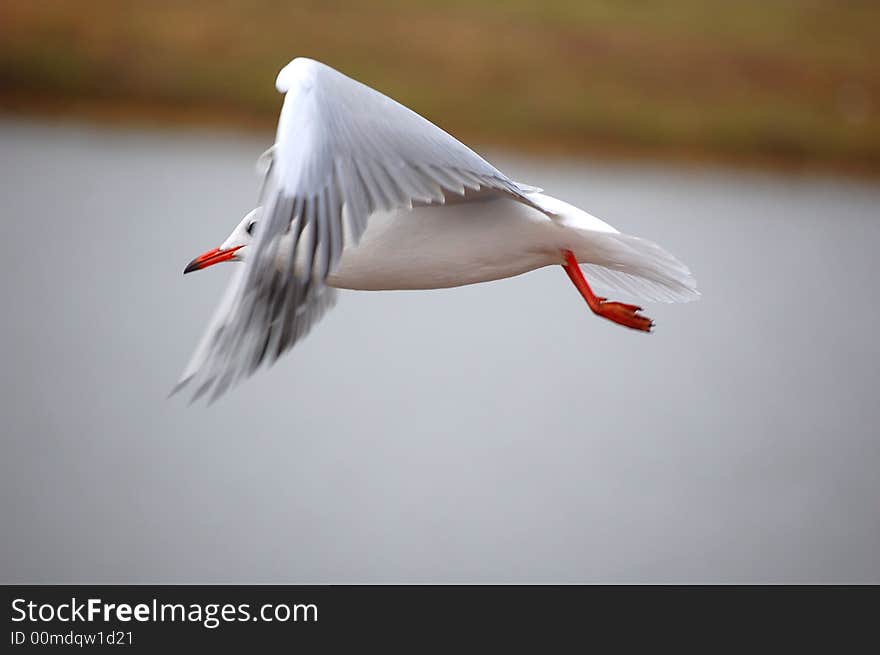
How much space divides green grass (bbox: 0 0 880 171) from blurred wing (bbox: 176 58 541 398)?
9706 mm

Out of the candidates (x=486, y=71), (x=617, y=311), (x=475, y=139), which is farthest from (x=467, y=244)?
(x=486, y=71)

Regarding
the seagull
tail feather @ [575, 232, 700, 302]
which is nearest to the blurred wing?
the seagull

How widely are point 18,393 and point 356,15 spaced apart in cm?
842

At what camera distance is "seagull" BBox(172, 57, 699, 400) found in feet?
9.50

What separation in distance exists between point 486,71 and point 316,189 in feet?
37.8

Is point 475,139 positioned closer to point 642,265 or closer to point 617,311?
point 642,265

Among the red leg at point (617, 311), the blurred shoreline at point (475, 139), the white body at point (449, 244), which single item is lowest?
the red leg at point (617, 311)

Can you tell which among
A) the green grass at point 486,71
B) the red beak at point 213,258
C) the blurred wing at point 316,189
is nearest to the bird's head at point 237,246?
the red beak at point 213,258

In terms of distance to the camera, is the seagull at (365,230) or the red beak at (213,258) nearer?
the seagull at (365,230)

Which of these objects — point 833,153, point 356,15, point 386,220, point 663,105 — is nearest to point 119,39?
point 356,15

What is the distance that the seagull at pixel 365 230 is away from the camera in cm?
289

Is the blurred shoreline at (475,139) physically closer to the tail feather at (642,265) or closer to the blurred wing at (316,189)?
the tail feather at (642,265)

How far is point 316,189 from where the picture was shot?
2908 millimetres

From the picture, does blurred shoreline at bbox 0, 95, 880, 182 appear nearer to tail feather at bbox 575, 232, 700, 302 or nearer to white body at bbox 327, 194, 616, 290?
tail feather at bbox 575, 232, 700, 302
